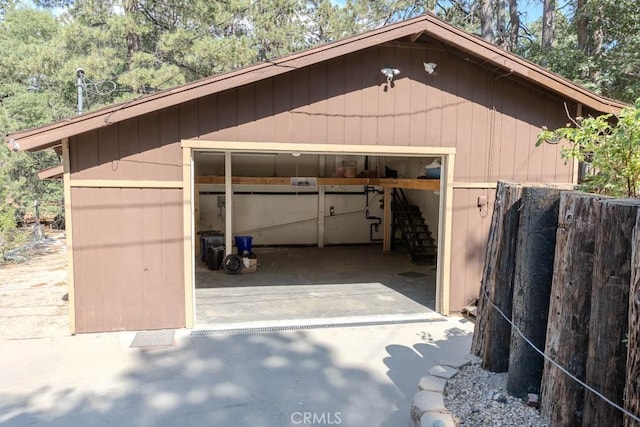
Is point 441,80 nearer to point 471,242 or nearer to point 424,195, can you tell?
point 471,242

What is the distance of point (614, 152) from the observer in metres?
2.72

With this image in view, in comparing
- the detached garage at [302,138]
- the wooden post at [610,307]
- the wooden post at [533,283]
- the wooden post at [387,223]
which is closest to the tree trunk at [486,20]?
the wooden post at [387,223]

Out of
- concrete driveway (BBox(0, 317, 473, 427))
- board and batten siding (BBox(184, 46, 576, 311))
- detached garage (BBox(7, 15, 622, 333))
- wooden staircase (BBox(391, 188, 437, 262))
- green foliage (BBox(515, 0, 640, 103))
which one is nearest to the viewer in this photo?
concrete driveway (BBox(0, 317, 473, 427))

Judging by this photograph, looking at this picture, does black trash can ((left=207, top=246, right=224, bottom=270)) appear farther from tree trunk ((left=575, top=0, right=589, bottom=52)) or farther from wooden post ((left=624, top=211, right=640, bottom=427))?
tree trunk ((left=575, top=0, right=589, bottom=52))

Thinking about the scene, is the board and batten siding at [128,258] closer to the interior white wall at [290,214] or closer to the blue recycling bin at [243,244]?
the blue recycling bin at [243,244]

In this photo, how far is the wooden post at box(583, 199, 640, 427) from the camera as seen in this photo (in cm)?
196

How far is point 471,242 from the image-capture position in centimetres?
596

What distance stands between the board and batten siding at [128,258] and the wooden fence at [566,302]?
364cm

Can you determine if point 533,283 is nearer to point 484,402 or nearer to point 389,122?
point 484,402

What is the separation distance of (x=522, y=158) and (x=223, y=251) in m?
6.02

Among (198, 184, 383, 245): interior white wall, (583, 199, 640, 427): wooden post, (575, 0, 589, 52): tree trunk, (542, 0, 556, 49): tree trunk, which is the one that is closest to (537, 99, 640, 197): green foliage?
(583, 199, 640, 427): wooden post

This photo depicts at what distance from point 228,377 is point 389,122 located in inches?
144

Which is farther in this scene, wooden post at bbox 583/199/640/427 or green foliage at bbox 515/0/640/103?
green foliage at bbox 515/0/640/103

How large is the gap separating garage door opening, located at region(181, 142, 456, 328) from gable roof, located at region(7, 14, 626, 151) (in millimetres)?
1835
